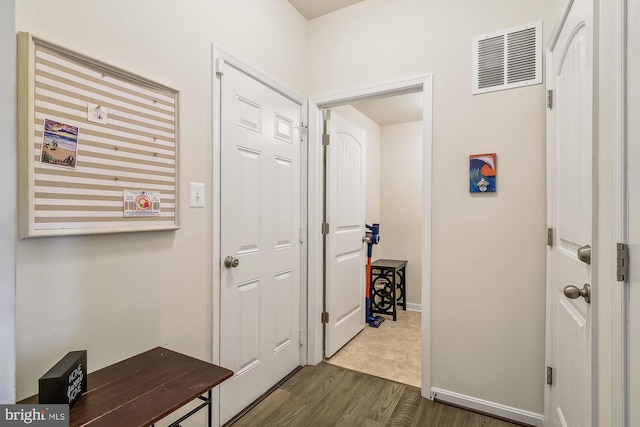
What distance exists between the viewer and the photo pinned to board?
1.03 metres

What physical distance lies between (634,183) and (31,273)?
1.72 m

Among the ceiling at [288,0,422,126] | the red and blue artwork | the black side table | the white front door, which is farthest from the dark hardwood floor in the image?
the ceiling at [288,0,422,126]

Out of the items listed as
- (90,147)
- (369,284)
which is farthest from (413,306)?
(90,147)

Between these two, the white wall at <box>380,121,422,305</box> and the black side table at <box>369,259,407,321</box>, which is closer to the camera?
the black side table at <box>369,259,407,321</box>

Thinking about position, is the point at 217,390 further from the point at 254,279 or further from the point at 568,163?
the point at 568,163

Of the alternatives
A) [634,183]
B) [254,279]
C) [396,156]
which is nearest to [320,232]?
[254,279]

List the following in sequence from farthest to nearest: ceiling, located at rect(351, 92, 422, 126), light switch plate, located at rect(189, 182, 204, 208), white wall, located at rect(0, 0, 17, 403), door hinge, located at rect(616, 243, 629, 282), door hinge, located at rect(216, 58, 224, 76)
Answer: ceiling, located at rect(351, 92, 422, 126), door hinge, located at rect(216, 58, 224, 76), light switch plate, located at rect(189, 182, 204, 208), door hinge, located at rect(616, 243, 629, 282), white wall, located at rect(0, 0, 17, 403)

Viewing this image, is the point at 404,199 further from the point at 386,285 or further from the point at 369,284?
the point at 369,284

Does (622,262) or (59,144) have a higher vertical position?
(59,144)

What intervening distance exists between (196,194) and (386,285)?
9.10 feet

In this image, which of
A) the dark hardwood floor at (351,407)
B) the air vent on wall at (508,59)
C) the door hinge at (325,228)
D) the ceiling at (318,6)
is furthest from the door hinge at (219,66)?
the dark hardwood floor at (351,407)

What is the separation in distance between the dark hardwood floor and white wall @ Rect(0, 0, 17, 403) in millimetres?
1394

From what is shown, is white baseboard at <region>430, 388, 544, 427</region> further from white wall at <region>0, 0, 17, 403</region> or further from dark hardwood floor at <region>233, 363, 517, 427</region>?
white wall at <region>0, 0, 17, 403</region>

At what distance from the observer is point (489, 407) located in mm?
1869
